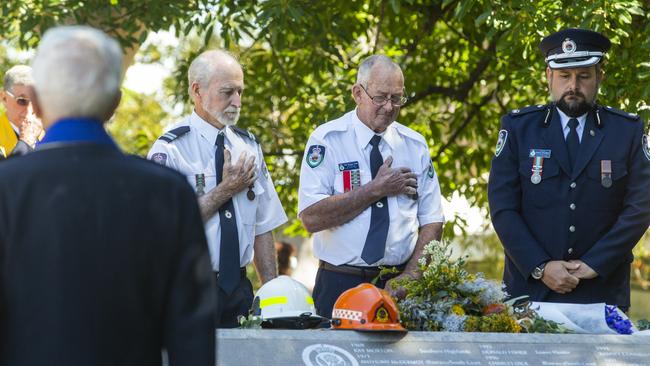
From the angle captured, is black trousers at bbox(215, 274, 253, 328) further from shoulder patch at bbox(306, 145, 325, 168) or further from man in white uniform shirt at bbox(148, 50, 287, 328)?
shoulder patch at bbox(306, 145, 325, 168)

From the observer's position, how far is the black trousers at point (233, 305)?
5.62 m

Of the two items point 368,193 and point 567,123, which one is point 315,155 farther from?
point 567,123

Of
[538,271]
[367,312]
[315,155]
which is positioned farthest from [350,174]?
[367,312]

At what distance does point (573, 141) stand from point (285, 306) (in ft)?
6.16

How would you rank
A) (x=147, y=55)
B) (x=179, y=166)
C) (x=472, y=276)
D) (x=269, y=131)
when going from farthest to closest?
(x=147, y=55) < (x=269, y=131) < (x=179, y=166) < (x=472, y=276)

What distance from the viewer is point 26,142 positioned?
20.1ft

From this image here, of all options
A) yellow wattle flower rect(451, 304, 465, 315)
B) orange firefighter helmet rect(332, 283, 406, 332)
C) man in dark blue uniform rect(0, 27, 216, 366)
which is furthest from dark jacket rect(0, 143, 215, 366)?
yellow wattle flower rect(451, 304, 465, 315)

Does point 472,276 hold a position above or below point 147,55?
below

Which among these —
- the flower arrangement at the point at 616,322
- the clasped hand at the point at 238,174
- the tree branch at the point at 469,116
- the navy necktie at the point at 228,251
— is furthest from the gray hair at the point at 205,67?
the tree branch at the point at 469,116

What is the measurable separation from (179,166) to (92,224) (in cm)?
282

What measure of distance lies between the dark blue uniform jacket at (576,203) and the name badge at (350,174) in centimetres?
68

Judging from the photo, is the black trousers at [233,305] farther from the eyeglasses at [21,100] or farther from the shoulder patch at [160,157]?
the eyeglasses at [21,100]

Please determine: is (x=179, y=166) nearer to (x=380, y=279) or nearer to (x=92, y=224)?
(x=380, y=279)

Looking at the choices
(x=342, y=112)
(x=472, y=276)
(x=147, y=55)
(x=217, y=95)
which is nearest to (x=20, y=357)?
(x=472, y=276)
